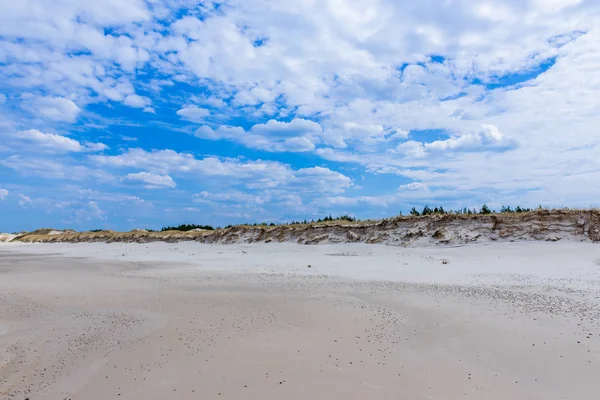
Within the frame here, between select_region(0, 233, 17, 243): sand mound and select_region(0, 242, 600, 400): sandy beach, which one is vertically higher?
select_region(0, 233, 17, 243): sand mound

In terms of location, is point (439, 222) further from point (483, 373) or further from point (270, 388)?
point (270, 388)

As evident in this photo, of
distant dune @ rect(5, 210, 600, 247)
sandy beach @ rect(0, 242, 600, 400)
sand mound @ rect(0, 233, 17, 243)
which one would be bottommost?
sandy beach @ rect(0, 242, 600, 400)

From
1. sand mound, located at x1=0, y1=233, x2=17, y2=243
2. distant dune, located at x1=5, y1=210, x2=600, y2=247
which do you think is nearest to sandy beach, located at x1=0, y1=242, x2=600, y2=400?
distant dune, located at x1=5, y1=210, x2=600, y2=247

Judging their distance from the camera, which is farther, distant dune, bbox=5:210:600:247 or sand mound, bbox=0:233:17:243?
sand mound, bbox=0:233:17:243

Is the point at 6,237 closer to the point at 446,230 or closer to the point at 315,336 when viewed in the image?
the point at 446,230

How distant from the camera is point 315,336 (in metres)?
5.32

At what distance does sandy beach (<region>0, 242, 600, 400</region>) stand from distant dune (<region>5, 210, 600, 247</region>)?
3.25 metres

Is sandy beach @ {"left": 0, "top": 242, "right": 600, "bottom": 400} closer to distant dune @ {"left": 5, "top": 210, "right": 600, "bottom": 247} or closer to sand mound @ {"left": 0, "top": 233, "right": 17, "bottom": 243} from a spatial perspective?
distant dune @ {"left": 5, "top": 210, "right": 600, "bottom": 247}

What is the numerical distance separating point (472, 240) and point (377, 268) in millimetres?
4979

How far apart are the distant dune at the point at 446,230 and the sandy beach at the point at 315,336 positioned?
3.25 metres

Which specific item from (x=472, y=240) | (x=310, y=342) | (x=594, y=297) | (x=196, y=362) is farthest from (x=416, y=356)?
(x=472, y=240)

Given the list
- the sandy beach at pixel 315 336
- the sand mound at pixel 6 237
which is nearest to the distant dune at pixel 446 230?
the sandy beach at pixel 315 336

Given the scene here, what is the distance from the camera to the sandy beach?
3.90 meters

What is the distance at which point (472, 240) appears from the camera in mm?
14273
